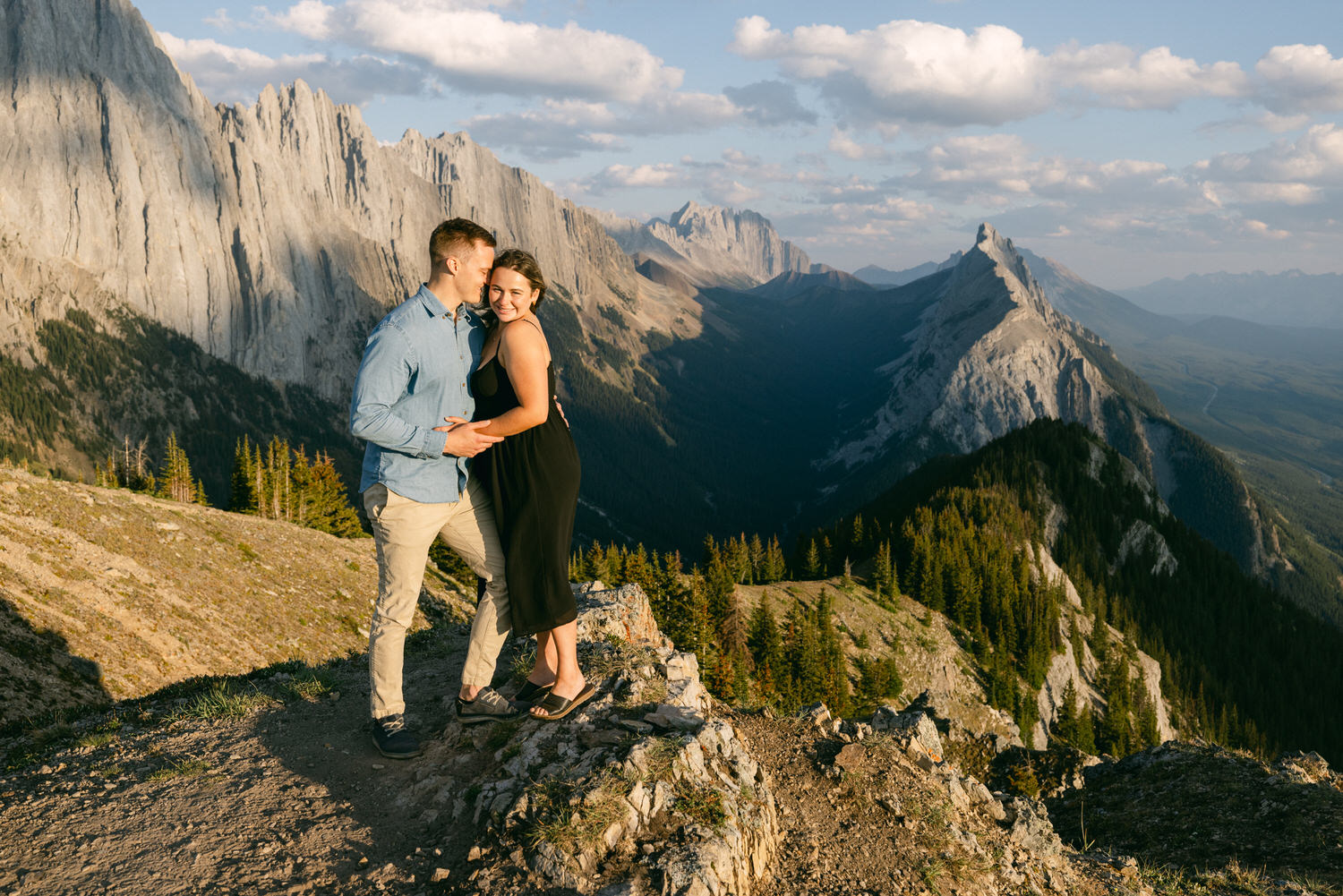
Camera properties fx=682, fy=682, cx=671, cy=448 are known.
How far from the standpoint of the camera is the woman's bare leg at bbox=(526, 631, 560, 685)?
30.8 feet

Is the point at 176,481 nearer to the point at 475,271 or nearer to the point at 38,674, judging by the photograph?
the point at 38,674

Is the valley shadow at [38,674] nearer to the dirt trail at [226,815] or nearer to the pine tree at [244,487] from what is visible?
the dirt trail at [226,815]

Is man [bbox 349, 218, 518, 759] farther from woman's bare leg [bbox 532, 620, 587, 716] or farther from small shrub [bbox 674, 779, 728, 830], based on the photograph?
small shrub [bbox 674, 779, 728, 830]

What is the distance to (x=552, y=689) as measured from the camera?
29.3 feet

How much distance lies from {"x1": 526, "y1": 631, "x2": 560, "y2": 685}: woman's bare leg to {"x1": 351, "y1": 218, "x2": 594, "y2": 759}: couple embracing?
0.58 meters

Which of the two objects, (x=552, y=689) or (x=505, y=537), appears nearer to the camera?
(x=505, y=537)

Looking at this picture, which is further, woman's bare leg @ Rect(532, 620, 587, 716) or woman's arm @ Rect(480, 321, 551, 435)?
woman's bare leg @ Rect(532, 620, 587, 716)

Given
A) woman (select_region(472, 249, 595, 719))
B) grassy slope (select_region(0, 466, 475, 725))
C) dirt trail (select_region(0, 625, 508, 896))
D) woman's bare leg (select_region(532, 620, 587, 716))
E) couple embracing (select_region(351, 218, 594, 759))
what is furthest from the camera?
grassy slope (select_region(0, 466, 475, 725))

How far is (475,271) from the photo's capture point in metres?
8.16

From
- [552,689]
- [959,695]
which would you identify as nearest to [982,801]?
[552,689]

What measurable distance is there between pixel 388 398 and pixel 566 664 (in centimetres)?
404

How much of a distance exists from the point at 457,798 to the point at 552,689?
5.39 ft

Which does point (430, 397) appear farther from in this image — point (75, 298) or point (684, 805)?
point (75, 298)

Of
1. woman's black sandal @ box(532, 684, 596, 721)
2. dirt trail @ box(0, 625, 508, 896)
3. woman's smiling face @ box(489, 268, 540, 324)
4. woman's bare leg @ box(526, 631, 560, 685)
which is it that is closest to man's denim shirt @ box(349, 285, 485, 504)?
woman's smiling face @ box(489, 268, 540, 324)
